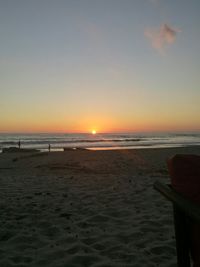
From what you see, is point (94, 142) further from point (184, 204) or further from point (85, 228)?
point (184, 204)

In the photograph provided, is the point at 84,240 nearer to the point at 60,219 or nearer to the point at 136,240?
the point at 136,240

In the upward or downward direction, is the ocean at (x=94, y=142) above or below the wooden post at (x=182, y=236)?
below

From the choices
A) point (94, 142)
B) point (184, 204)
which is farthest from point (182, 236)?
point (94, 142)

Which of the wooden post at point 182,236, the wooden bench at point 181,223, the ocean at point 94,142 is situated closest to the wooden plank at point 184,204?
the wooden bench at point 181,223

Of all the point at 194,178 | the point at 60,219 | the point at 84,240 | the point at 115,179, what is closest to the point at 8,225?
the point at 60,219

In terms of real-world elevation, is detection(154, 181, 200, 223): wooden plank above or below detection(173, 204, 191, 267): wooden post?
above

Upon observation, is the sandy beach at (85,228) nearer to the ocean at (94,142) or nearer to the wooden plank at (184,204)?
the wooden plank at (184,204)

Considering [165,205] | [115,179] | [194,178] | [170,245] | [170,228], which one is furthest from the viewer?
[115,179]

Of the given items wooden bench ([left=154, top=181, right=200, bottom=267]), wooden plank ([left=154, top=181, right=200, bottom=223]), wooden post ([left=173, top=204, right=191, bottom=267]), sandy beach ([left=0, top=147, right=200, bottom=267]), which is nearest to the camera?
wooden plank ([left=154, top=181, right=200, bottom=223])

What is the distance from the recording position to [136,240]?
4828 mm

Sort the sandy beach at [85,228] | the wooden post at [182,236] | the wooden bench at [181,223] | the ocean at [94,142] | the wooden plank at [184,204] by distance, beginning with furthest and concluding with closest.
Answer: the ocean at [94,142], the sandy beach at [85,228], the wooden post at [182,236], the wooden bench at [181,223], the wooden plank at [184,204]

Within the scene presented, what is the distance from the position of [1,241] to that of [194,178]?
3584 mm

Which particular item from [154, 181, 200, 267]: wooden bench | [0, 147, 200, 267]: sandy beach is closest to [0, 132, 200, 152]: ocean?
[0, 147, 200, 267]: sandy beach

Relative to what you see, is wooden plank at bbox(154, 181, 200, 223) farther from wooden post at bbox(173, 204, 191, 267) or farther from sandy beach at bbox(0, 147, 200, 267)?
sandy beach at bbox(0, 147, 200, 267)
